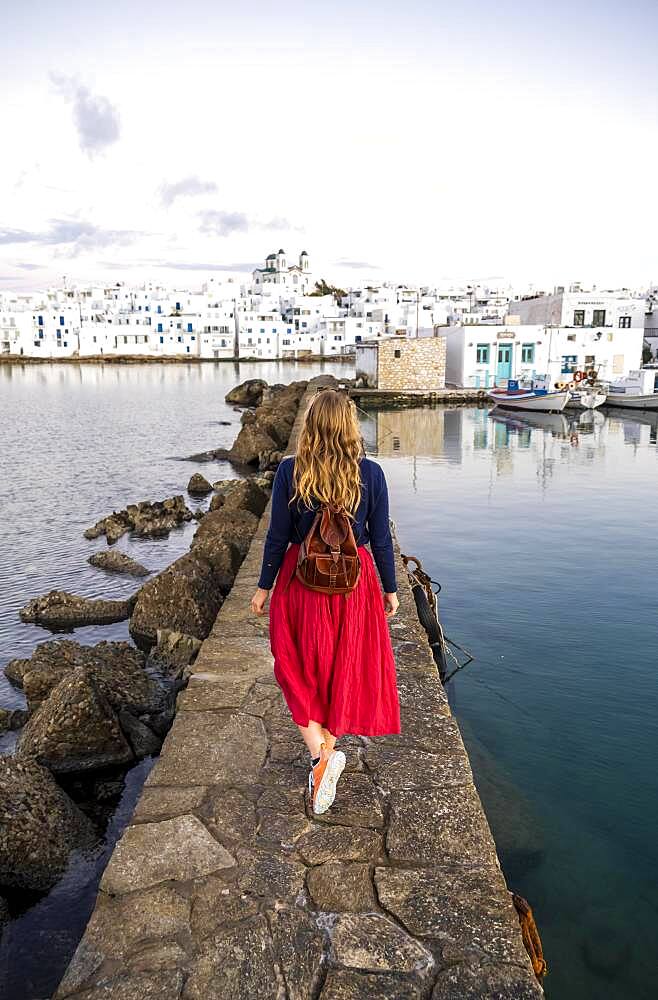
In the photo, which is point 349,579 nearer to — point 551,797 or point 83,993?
point 83,993

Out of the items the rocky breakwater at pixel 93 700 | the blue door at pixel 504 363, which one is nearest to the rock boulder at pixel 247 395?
the blue door at pixel 504 363

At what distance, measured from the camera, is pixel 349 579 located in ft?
10.1

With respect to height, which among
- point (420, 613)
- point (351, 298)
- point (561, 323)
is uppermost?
point (351, 298)

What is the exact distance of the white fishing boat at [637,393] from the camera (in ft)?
118

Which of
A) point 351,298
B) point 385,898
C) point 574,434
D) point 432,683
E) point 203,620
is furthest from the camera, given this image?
point 351,298

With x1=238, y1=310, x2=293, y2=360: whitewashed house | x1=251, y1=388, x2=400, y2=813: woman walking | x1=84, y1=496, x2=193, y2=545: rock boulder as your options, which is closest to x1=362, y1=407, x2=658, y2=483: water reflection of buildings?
x1=84, y1=496, x2=193, y2=545: rock boulder

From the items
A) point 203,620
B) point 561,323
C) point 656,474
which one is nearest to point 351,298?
point 561,323

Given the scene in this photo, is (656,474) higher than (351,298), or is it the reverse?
(351,298)

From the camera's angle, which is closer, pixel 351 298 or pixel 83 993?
pixel 83 993

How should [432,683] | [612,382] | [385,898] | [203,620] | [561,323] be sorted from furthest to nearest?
[561,323] < [612,382] < [203,620] < [432,683] < [385,898]

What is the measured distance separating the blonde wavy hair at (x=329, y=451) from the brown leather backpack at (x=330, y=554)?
6 cm

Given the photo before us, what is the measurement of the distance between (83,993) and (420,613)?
15.8ft

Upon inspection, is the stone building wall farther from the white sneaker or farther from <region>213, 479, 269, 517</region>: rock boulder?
the white sneaker

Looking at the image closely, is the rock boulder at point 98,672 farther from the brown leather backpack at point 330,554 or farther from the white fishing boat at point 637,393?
the white fishing boat at point 637,393
